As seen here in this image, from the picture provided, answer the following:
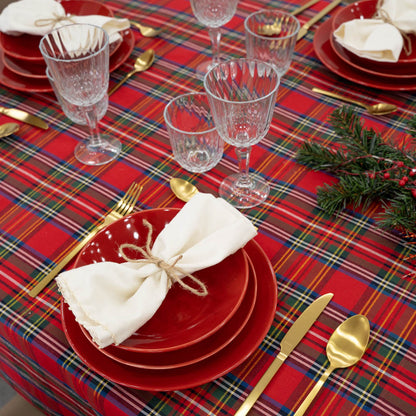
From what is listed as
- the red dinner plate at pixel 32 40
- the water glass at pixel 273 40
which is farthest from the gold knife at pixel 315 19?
the red dinner plate at pixel 32 40

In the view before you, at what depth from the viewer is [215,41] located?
3.80 ft

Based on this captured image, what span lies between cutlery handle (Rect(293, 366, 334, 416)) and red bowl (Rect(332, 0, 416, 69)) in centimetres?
68

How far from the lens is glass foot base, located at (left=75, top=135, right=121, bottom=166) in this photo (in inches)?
39.3

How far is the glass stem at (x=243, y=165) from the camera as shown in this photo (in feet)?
2.88

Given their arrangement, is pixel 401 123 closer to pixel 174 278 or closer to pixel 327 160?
pixel 327 160

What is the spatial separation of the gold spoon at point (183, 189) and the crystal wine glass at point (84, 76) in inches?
6.2

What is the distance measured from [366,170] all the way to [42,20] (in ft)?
2.51

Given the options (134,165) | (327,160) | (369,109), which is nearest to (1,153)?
(134,165)

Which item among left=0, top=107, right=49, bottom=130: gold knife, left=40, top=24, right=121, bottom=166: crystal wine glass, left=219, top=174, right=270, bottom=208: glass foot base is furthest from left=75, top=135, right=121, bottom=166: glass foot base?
left=219, top=174, right=270, bottom=208: glass foot base

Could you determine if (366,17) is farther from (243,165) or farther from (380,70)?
(243,165)

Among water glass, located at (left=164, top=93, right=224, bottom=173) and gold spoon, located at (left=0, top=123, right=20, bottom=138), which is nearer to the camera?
water glass, located at (left=164, top=93, right=224, bottom=173)

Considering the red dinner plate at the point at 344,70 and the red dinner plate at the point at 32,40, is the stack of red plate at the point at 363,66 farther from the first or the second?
the red dinner plate at the point at 32,40

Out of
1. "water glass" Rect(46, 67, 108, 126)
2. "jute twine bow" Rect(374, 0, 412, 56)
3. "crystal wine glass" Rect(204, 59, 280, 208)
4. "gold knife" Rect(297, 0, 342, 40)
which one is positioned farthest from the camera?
"gold knife" Rect(297, 0, 342, 40)

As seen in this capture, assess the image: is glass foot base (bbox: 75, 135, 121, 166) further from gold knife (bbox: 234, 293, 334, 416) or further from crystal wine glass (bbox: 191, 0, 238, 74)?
gold knife (bbox: 234, 293, 334, 416)
